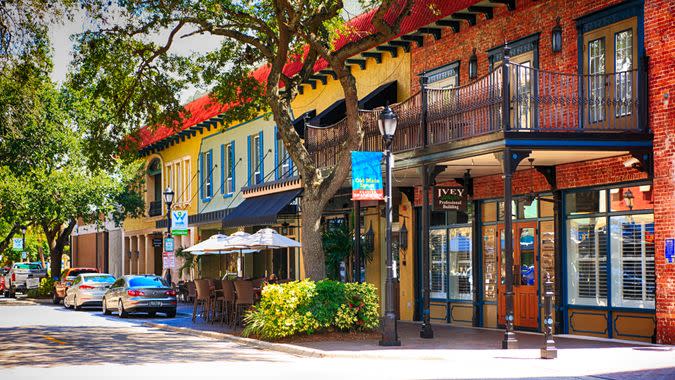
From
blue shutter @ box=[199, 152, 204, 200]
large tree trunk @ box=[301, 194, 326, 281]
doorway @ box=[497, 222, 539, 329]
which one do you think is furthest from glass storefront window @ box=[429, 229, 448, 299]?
blue shutter @ box=[199, 152, 204, 200]

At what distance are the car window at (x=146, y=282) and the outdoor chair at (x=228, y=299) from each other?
607 centimetres

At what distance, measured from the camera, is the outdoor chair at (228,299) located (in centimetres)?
2631

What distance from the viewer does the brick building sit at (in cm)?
1880

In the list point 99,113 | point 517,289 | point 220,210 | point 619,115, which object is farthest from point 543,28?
point 99,113

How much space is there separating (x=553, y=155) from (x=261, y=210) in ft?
46.9

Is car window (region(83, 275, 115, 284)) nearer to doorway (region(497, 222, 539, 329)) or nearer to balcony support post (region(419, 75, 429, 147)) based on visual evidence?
doorway (region(497, 222, 539, 329))

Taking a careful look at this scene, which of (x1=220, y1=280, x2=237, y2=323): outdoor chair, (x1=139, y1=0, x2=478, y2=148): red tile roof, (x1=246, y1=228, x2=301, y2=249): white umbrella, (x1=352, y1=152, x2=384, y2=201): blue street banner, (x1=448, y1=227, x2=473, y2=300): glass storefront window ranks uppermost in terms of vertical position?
(x1=139, y1=0, x2=478, y2=148): red tile roof

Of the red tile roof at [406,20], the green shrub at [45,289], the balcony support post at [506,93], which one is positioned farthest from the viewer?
the green shrub at [45,289]

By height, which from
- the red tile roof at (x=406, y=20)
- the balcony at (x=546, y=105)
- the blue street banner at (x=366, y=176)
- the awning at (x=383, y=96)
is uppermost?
the red tile roof at (x=406, y=20)

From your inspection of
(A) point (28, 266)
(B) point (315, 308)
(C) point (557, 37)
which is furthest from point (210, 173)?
(C) point (557, 37)

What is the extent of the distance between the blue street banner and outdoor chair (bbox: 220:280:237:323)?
6702 millimetres

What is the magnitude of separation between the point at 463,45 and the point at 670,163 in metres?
7.68

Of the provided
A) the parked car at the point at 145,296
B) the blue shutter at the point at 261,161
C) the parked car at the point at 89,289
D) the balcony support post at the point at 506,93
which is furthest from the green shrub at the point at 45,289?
the balcony support post at the point at 506,93

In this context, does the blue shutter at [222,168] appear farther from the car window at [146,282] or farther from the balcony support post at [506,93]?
the balcony support post at [506,93]
